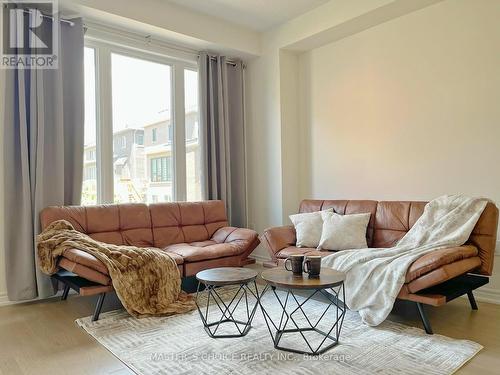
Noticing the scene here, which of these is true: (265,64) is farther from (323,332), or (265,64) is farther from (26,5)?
(323,332)

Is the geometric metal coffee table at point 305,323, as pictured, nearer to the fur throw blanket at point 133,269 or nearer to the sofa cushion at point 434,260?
the sofa cushion at point 434,260

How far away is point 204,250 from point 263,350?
4.39 ft

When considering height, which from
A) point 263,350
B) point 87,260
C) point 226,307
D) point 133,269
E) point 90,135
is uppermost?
point 90,135

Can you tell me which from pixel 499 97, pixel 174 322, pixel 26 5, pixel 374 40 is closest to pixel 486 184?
pixel 499 97

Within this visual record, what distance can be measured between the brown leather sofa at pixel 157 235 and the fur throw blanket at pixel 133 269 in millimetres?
82

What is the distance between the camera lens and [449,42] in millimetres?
3469

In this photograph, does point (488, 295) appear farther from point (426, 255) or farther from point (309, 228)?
point (309, 228)

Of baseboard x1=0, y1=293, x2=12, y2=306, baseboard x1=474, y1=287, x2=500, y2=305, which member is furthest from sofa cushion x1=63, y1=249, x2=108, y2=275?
baseboard x1=474, y1=287, x2=500, y2=305

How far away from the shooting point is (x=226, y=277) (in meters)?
2.50

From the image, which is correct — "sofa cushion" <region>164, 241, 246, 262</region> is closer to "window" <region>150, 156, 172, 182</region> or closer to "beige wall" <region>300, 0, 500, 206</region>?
"window" <region>150, 156, 172, 182</region>

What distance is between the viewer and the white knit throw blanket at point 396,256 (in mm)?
2576

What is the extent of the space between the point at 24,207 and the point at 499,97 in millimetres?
4143

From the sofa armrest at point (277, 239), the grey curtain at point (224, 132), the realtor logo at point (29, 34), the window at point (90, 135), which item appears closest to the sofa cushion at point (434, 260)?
the sofa armrest at point (277, 239)

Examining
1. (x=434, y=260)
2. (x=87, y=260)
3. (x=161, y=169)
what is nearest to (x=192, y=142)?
(x=161, y=169)
